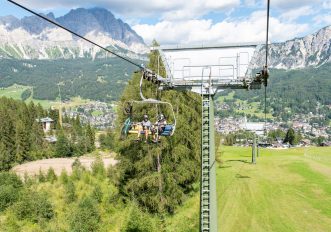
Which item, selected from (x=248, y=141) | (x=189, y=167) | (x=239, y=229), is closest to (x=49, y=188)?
(x=189, y=167)

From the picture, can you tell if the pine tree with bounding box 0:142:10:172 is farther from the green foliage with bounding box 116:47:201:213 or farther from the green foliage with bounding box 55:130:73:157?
the green foliage with bounding box 116:47:201:213

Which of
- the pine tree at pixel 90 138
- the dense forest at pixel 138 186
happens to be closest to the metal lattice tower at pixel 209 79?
the dense forest at pixel 138 186

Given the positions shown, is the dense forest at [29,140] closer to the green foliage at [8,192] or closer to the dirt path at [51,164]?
the dirt path at [51,164]

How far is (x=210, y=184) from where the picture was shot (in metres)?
16.7

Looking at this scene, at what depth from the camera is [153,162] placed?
31641 millimetres

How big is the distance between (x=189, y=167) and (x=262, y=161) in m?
Result: 34.0

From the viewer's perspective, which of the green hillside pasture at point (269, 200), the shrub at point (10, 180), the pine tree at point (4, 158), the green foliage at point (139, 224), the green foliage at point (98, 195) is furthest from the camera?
the pine tree at point (4, 158)

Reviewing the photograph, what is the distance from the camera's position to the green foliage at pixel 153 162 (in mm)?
31266

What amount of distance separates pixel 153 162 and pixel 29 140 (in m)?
65.4

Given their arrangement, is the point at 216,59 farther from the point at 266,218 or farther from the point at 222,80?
the point at 266,218

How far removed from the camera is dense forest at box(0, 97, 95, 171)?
8119 centimetres

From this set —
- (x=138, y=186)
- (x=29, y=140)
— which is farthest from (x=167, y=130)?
(x=29, y=140)

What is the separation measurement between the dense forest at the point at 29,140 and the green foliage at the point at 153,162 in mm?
52289

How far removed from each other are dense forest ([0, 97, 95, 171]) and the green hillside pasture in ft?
155
